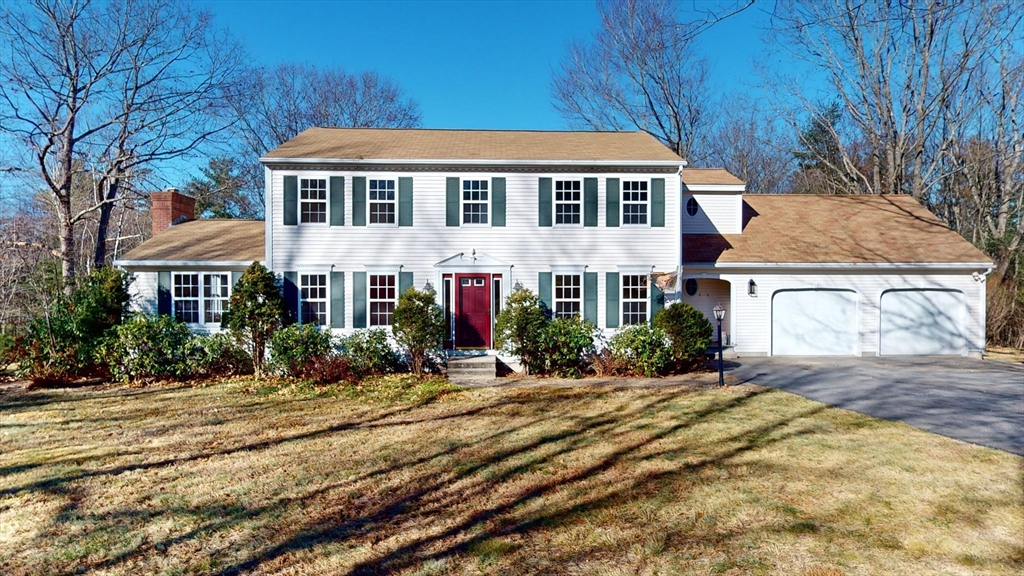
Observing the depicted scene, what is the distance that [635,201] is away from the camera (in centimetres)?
1403

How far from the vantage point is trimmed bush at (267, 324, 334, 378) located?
1220 centimetres

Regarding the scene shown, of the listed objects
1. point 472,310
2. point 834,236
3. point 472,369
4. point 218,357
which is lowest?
point 472,369

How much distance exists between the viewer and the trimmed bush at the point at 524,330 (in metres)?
12.6

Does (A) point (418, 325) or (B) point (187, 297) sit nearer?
(A) point (418, 325)

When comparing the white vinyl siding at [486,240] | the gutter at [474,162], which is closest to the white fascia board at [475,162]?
the gutter at [474,162]

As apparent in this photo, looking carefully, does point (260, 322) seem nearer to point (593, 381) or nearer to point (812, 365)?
point (593, 381)

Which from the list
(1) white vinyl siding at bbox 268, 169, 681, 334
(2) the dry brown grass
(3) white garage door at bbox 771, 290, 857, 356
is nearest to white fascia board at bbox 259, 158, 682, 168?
(1) white vinyl siding at bbox 268, 169, 681, 334

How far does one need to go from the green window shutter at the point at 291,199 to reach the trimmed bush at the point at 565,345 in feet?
23.7

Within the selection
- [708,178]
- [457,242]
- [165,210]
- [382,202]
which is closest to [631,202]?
[708,178]

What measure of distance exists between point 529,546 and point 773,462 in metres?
3.68

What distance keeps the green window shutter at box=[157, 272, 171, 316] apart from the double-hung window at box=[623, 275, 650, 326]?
12.3 m

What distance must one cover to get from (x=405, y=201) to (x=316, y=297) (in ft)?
11.3

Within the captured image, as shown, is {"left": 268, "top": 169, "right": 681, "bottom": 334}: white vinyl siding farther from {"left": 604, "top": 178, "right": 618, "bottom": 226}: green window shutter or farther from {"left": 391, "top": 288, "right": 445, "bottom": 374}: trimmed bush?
{"left": 391, "top": 288, "right": 445, "bottom": 374}: trimmed bush

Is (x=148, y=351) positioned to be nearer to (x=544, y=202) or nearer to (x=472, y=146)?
(x=472, y=146)
